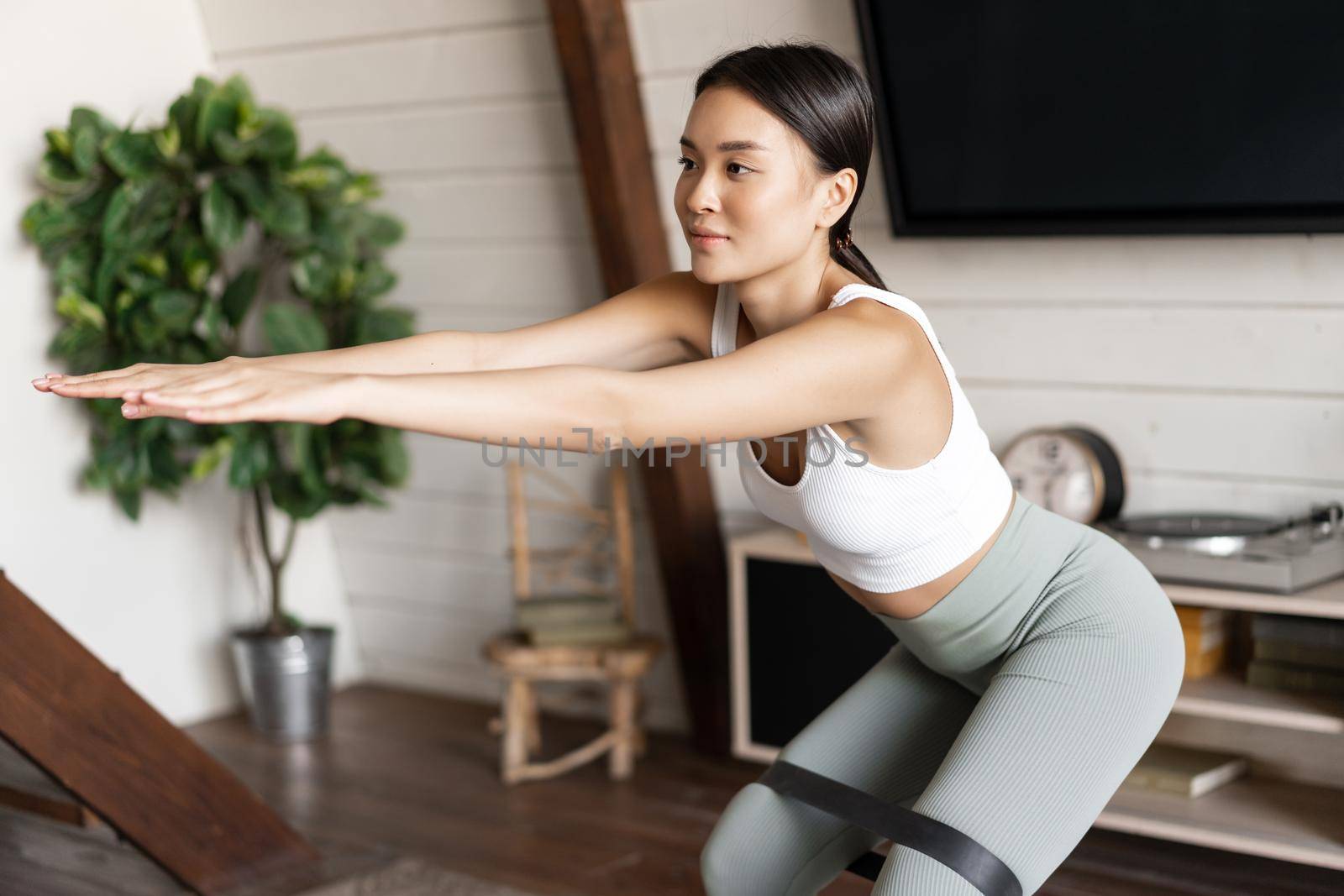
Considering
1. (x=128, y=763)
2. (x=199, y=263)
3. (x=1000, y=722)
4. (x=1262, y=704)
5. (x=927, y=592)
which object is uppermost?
(x=199, y=263)

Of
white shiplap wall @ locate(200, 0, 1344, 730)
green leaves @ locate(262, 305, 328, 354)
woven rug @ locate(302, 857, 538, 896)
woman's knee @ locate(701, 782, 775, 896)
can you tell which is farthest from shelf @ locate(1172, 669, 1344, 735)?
green leaves @ locate(262, 305, 328, 354)

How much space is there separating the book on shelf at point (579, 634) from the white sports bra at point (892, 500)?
1.65 m

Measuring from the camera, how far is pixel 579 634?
128 inches

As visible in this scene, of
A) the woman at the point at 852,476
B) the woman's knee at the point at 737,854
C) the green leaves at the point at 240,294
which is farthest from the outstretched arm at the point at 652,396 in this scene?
the green leaves at the point at 240,294

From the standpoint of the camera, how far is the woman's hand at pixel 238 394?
1.16 meters

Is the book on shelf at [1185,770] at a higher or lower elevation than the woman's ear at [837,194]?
lower

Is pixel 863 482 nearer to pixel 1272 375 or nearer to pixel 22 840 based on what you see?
pixel 1272 375

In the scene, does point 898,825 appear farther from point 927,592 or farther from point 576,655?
point 576,655

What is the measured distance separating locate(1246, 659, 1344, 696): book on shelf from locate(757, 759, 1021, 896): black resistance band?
1.02 meters

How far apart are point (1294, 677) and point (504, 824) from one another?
1568mm

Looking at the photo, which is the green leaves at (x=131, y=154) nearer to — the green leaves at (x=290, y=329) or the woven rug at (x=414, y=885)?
the green leaves at (x=290, y=329)

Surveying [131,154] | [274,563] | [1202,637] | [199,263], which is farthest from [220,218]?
[1202,637]

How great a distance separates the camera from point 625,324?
178cm

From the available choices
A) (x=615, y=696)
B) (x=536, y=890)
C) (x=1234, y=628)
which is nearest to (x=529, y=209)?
(x=615, y=696)
